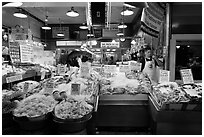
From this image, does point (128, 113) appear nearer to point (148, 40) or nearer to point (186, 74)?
point (186, 74)

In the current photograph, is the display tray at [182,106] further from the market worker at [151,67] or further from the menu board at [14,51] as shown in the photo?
the menu board at [14,51]

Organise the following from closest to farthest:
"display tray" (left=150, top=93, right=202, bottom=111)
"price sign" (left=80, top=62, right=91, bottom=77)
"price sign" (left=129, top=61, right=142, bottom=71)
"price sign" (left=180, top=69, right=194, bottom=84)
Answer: "display tray" (left=150, top=93, right=202, bottom=111) → "price sign" (left=180, top=69, right=194, bottom=84) → "price sign" (left=80, top=62, right=91, bottom=77) → "price sign" (left=129, top=61, right=142, bottom=71)

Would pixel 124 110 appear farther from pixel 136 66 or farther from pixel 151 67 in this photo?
pixel 151 67

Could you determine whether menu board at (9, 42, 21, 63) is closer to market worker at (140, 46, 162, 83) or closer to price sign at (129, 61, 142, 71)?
price sign at (129, 61, 142, 71)

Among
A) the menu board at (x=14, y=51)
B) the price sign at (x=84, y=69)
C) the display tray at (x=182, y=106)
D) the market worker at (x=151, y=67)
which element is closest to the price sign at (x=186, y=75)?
the display tray at (x=182, y=106)

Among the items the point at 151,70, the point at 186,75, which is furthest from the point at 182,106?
the point at 151,70

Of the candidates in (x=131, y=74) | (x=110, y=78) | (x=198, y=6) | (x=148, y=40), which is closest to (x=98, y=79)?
(x=110, y=78)

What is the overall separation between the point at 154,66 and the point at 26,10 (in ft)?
22.6

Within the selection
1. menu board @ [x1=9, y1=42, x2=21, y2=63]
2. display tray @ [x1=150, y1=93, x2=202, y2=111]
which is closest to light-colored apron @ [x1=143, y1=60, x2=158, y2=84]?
display tray @ [x1=150, y1=93, x2=202, y2=111]

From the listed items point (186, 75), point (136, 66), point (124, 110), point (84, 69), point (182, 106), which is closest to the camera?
point (182, 106)

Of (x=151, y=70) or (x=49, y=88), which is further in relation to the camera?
(x=151, y=70)

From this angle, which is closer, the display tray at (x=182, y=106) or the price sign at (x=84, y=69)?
the display tray at (x=182, y=106)

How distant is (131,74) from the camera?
3105 millimetres

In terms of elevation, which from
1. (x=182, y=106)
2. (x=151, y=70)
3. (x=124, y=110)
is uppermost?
(x=151, y=70)
